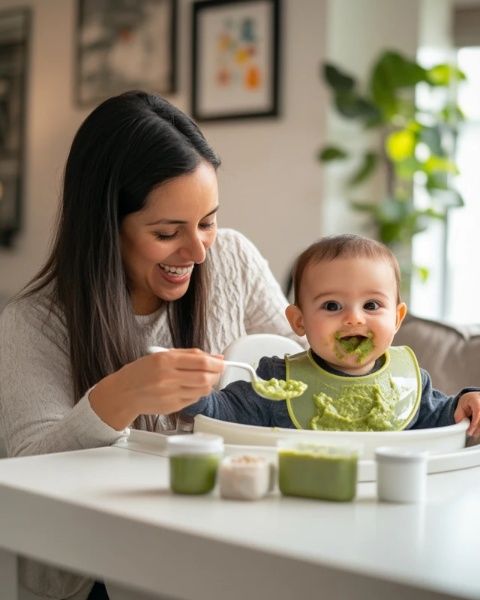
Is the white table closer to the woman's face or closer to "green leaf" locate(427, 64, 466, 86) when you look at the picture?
the woman's face

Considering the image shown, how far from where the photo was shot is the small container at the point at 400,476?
3.30 ft

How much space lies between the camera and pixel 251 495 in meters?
1.01

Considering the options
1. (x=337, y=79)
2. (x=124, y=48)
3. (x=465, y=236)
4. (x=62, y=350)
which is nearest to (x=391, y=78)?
(x=337, y=79)

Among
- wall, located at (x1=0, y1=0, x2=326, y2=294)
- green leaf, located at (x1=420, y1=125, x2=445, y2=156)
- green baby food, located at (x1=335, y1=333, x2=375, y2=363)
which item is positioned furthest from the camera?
wall, located at (x1=0, y1=0, x2=326, y2=294)

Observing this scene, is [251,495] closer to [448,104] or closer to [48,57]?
[448,104]

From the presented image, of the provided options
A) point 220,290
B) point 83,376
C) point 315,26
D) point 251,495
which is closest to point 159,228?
point 83,376

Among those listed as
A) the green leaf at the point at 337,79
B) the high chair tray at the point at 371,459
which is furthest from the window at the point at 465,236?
the high chair tray at the point at 371,459

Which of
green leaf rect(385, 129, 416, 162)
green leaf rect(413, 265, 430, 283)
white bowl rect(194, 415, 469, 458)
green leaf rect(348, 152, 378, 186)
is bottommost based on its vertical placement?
green leaf rect(413, 265, 430, 283)

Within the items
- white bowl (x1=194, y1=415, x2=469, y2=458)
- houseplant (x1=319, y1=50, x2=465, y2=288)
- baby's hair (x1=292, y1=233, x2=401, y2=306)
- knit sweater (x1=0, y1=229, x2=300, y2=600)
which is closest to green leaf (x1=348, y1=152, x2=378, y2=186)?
houseplant (x1=319, y1=50, x2=465, y2=288)

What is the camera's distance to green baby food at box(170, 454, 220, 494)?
1024 mm

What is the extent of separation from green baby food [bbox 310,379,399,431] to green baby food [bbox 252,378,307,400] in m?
0.05

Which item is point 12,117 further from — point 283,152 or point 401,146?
point 401,146

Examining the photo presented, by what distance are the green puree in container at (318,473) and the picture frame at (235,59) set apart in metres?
3.81

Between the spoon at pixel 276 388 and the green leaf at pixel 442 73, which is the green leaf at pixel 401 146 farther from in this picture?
the spoon at pixel 276 388
